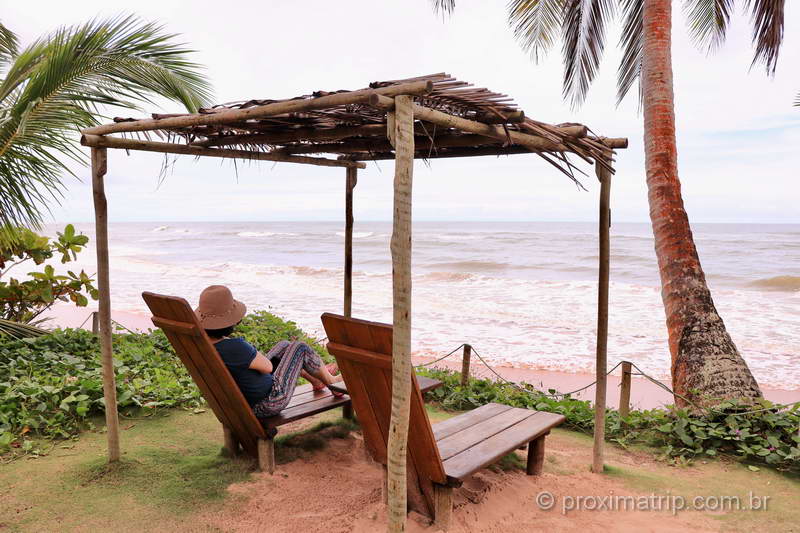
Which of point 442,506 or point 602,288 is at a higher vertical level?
point 602,288

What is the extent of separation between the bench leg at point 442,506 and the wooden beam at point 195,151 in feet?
9.53

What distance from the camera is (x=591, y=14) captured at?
9039 mm

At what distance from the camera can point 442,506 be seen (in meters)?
3.00

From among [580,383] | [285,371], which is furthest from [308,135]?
[580,383]

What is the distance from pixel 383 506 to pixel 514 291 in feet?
56.4

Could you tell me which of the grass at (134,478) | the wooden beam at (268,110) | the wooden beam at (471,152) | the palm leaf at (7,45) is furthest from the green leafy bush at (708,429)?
the palm leaf at (7,45)

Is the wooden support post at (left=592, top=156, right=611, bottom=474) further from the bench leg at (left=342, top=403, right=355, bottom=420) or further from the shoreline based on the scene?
the shoreline

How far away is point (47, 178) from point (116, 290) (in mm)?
13202

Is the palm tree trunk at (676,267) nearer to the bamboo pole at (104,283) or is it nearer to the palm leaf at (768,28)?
the palm leaf at (768,28)

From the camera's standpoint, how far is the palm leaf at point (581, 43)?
901 centimetres

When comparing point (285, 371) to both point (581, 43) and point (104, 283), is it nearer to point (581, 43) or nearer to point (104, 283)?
point (104, 283)

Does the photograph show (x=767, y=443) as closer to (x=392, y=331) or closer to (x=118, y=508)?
(x=392, y=331)

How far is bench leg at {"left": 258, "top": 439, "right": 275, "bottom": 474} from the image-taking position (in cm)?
376

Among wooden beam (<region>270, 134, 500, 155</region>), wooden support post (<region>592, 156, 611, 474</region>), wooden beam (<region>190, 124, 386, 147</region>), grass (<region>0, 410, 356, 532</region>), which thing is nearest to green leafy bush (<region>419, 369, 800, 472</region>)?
wooden support post (<region>592, 156, 611, 474</region>)
